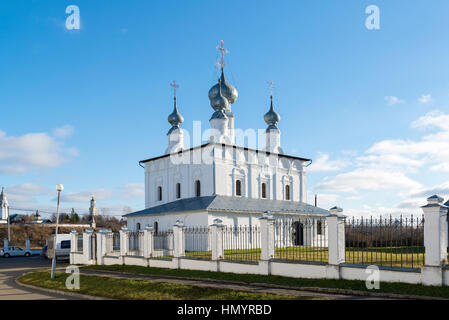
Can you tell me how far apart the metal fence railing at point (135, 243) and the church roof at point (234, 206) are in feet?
25.6

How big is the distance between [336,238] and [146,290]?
5.42m

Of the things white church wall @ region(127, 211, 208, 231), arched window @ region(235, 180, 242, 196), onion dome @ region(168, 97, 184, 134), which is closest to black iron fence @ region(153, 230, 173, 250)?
white church wall @ region(127, 211, 208, 231)

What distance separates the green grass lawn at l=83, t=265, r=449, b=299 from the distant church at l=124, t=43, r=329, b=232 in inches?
437

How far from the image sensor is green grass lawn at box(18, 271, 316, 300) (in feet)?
34.5

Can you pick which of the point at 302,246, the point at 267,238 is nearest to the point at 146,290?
the point at 267,238

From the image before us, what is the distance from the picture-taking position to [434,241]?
993cm

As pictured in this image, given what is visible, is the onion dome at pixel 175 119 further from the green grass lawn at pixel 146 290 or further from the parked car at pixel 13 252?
the green grass lawn at pixel 146 290

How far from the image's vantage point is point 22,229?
55750 mm

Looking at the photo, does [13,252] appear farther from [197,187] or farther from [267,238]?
[267,238]

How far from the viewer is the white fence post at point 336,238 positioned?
11680 mm

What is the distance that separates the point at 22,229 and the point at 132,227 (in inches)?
1152

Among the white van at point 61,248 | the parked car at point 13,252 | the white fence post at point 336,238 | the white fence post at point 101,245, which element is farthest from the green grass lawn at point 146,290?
the parked car at point 13,252

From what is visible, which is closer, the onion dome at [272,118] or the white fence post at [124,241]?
the white fence post at [124,241]
